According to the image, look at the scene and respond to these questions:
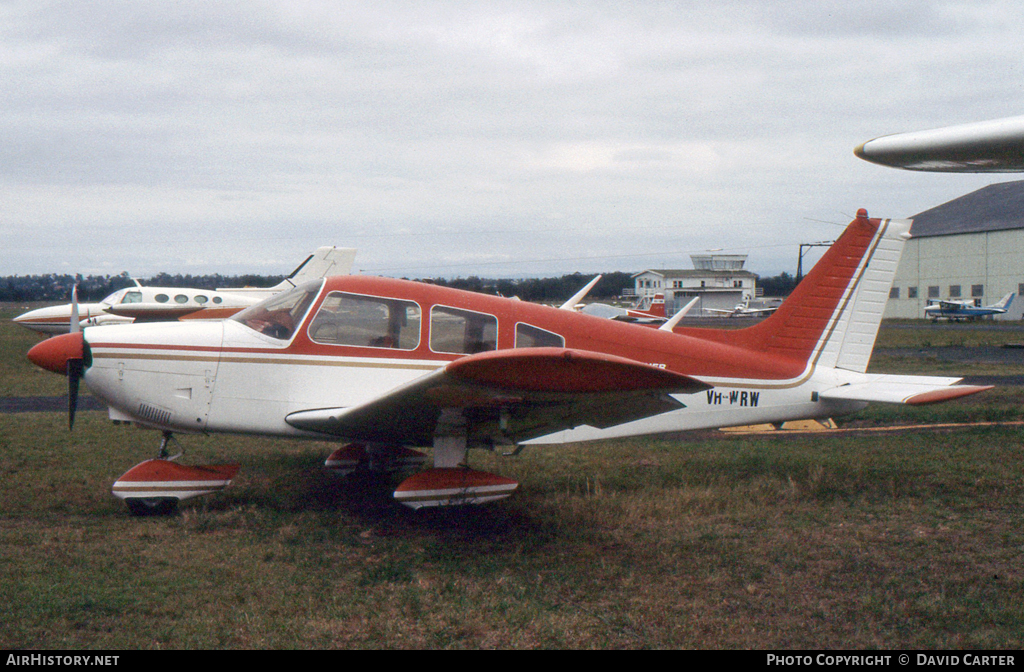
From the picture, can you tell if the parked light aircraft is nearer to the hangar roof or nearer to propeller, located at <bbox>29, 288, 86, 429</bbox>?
propeller, located at <bbox>29, 288, 86, 429</bbox>

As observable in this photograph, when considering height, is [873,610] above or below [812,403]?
below

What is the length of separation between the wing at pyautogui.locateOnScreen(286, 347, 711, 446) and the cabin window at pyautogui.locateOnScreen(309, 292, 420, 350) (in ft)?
2.34

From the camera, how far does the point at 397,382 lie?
634cm

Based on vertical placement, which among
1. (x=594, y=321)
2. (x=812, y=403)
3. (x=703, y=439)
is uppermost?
(x=594, y=321)

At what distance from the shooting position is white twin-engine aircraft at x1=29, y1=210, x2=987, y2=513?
569cm

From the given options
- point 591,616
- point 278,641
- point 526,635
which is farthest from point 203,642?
point 591,616

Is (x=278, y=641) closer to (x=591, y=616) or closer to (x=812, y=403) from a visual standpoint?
(x=591, y=616)

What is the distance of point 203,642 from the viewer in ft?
12.3

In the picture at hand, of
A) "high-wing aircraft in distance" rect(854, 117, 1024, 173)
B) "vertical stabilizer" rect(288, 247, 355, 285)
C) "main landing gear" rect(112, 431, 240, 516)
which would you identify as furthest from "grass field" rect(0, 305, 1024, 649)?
"vertical stabilizer" rect(288, 247, 355, 285)

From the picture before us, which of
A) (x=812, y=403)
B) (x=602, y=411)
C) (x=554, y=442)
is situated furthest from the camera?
(x=812, y=403)

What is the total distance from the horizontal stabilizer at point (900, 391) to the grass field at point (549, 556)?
899 millimetres

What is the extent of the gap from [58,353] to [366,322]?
2465mm

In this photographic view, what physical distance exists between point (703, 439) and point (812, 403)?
10.0 ft

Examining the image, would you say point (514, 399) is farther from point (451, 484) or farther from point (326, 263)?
point (326, 263)
